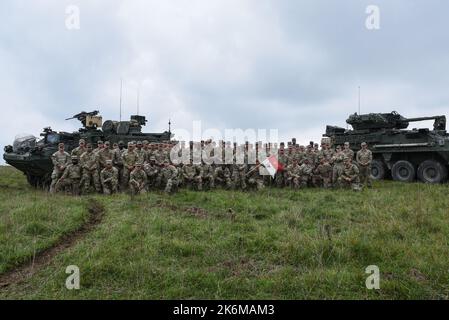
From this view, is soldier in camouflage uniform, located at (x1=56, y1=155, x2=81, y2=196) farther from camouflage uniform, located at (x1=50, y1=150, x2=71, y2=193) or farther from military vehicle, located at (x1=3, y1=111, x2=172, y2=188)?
military vehicle, located at (x1=3, y1=111, x2=172, y2=188)

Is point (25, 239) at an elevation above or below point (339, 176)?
below

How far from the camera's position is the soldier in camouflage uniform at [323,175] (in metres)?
15.6

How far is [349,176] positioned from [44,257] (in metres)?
10.9

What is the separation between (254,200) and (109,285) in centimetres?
651

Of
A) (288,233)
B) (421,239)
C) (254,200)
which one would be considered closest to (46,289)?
(288,233)

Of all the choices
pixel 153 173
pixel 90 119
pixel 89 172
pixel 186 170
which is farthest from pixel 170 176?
pixel 90 119

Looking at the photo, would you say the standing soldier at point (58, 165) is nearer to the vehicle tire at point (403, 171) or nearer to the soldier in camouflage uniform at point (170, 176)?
the soldier in camouflage uniform at point (170, 176)

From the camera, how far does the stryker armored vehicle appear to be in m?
17.5

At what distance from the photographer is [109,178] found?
13.9m

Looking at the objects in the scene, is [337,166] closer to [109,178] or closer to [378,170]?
[378,170]

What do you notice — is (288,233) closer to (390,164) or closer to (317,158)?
(317,158)

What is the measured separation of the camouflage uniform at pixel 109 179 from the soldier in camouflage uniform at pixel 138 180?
53cm
